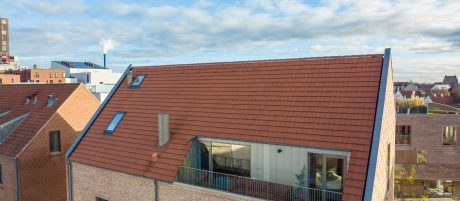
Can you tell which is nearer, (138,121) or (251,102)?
(251,102)

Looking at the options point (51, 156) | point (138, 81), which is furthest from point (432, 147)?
point (51, 156)

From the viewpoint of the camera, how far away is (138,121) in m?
15.3

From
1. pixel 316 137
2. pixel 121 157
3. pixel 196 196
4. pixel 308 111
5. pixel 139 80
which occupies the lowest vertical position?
pixel 196 196

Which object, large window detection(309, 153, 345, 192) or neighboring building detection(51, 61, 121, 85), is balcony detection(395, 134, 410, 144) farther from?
neighboring building detection(51, 61, 121, 85)

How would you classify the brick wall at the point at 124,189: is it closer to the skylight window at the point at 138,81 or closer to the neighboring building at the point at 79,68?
the skylight window at the point at 138,81

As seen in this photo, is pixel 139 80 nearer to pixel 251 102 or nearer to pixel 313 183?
pixel 251 102

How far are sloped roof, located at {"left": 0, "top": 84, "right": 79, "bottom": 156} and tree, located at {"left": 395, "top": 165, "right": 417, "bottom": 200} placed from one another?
20.5 meters

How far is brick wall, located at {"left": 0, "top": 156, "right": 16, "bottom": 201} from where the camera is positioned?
19.6 metres

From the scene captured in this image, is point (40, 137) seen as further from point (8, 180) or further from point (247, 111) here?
point (247, 111)

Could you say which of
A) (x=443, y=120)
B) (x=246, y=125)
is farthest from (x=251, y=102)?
(x=443, y=120)

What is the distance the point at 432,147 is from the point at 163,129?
81.6 feet

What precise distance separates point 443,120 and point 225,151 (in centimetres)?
2347

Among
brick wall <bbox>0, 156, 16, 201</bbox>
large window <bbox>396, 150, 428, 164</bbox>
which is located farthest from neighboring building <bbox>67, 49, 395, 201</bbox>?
large window <bbox>396, 150, 428, 164</bbox>

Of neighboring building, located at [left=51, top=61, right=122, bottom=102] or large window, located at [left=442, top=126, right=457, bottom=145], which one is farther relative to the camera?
neighboring building, located at [left=51, top=61, right=122, bottom=102]
